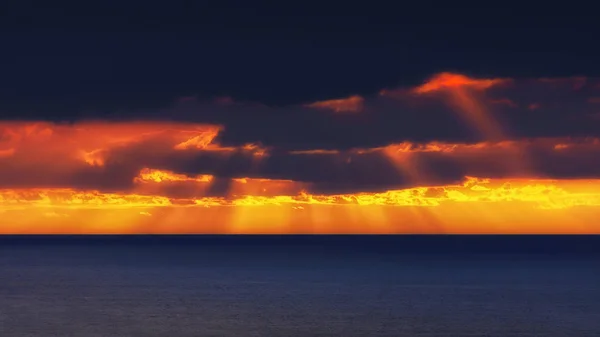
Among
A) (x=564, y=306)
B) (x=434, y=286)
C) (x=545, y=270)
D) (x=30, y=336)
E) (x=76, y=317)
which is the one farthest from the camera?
(x=545, y=270)

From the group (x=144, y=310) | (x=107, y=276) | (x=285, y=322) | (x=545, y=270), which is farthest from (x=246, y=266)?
(x=285, y=322)

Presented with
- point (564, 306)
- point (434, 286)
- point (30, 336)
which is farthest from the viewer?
point (434, 286)

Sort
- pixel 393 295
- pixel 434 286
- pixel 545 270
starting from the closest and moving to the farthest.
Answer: pixel 393 295 < pixel 434 286 < pixel 545 270

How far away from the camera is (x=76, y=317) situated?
239 feet

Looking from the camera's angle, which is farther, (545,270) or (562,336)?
(545,270)

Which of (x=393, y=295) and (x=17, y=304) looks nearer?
(x=17, y=304)

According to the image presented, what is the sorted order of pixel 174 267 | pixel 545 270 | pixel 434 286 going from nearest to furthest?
1. pixel 434 286
2. pixel 545 270
3. pixel 174 267

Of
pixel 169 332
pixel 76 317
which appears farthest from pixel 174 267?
pixel 169 332

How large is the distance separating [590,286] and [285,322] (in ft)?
151

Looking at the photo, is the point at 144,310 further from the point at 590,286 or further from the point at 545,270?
the point at 545,270

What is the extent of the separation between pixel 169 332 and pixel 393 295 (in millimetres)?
32359

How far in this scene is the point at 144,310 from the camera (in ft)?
253

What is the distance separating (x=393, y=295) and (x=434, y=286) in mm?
12684

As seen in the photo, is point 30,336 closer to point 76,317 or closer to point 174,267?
point 76,317
